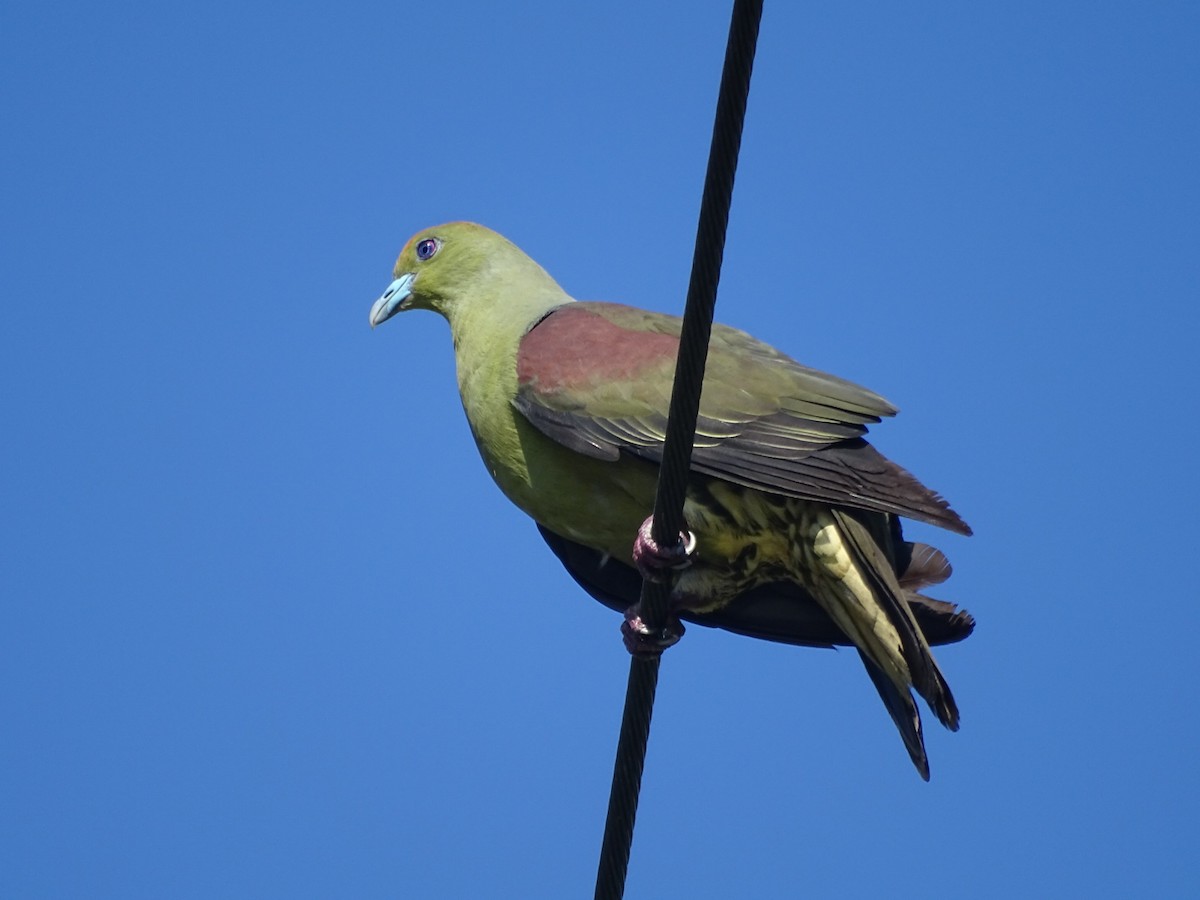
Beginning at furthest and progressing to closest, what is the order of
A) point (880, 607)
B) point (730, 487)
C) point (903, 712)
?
point (903, 712)
point (730, 487)
point (880, 607)

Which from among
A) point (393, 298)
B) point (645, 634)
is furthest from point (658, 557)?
point (393, 298)

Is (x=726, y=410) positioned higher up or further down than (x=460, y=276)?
further down

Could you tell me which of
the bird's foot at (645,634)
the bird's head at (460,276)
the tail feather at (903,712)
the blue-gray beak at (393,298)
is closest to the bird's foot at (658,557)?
the bird's foot at (645,634)

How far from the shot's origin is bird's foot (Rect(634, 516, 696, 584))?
346cm

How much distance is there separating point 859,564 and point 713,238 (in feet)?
5.29

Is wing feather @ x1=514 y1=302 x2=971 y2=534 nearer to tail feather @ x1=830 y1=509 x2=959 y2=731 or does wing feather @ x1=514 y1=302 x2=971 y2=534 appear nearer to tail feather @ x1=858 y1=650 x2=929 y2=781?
tail feather @ x1=830 y1=509 x2=959 y2=731

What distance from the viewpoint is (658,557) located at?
3.48 meters

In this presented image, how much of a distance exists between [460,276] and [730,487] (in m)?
1.91

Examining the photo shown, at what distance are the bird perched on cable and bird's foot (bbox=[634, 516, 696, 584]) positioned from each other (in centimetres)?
2

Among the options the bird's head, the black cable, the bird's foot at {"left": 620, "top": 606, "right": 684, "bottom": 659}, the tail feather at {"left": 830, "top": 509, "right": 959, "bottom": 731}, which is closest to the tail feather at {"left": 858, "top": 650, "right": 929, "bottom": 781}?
the tail feather at {"left": 830, "top": 509, "right": 959, "bottom": 731}

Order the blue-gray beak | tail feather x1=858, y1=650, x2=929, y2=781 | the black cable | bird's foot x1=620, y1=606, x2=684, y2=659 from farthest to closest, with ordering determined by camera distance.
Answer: the blue-gray beak
tail feather x1=858, y1=650, x2=929, y2=781
bird's foot x1=620, y1=606, x2=684, y2=659
the black cable

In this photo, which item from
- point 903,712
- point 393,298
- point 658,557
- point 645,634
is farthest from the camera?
point 393,298

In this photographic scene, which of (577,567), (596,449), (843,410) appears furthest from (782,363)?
(577,567)

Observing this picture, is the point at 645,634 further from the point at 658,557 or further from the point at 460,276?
the point at 460,276
